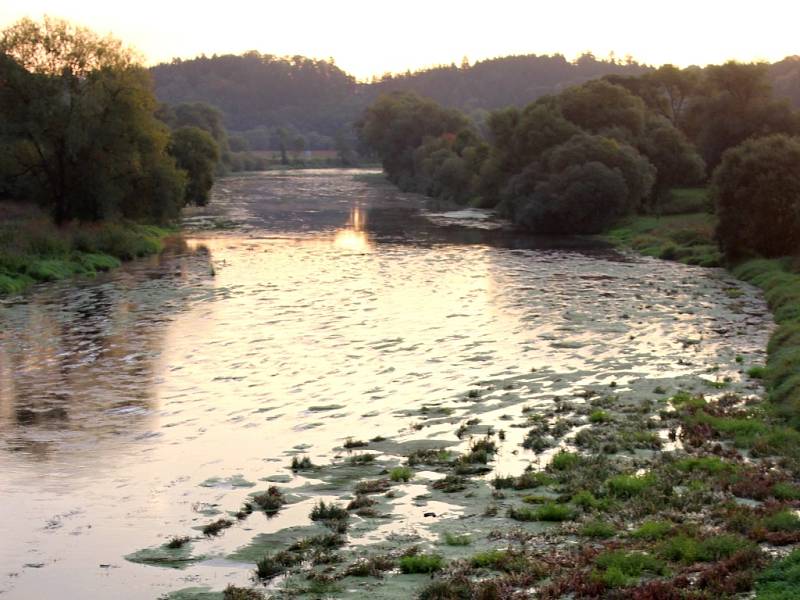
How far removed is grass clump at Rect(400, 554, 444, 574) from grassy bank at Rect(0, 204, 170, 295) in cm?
3768

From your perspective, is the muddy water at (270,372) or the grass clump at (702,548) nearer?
the grass clump at (702,548)

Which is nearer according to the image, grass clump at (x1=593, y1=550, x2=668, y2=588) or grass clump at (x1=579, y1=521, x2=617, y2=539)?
grass clump at (x1=593, y1=550, x2=668, y2=588)

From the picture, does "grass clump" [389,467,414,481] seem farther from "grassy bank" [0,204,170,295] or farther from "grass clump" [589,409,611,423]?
"grassy bank" [0,204,170,295]

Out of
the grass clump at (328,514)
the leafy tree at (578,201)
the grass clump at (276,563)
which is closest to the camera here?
the grass clump at (276,563)

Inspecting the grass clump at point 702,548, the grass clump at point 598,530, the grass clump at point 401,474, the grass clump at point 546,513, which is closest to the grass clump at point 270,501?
the grass clump at point 401,474

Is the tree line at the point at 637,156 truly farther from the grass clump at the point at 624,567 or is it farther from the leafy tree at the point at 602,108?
the grass clump at the point at 624,567

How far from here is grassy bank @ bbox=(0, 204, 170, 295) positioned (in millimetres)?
51125

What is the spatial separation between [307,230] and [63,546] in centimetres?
6830

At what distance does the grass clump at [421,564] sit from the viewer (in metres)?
14.5

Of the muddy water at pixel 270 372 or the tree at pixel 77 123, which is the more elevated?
the tree at pixel 77 123

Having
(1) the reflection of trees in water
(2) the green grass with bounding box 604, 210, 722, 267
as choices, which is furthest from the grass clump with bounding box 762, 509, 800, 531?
(2) the green grass with bounding box 604, 210, 722, 267

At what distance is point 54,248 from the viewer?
56531 millimetres

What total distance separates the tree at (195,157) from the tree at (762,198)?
4873 cm

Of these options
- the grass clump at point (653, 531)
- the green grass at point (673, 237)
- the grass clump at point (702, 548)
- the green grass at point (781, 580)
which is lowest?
the grass clump at point (653, 531)
